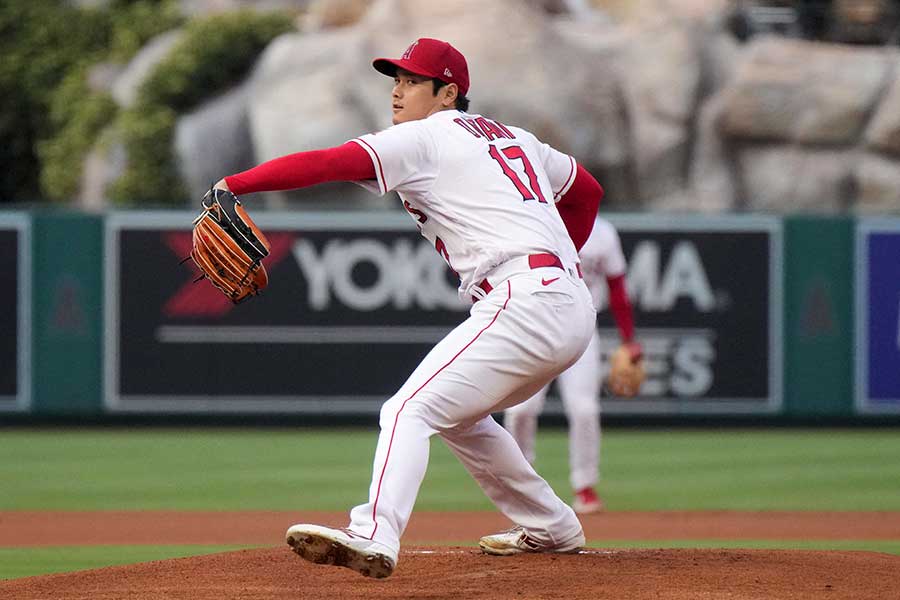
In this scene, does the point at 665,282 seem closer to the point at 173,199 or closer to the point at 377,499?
the point at 173,199

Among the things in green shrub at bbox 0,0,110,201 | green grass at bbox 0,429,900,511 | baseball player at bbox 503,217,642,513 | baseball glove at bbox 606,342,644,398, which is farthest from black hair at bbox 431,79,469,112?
green shrub at bbox 0,0,110,201

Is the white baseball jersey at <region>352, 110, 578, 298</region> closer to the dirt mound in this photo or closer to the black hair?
the black hair

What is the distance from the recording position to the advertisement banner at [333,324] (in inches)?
517

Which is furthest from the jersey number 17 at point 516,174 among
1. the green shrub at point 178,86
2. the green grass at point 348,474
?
the green shrub at point 178,86

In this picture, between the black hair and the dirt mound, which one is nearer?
the dirt mound

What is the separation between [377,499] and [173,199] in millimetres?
14558

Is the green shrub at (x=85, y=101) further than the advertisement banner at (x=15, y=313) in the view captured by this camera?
Yes

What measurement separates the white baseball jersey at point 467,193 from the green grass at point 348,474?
2.30m

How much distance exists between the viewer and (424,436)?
4.70m

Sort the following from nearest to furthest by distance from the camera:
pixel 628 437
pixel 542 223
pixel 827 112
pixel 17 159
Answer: pixel 542 223 → pixel 628 437 → pixel 827 112 → pixel 17 159

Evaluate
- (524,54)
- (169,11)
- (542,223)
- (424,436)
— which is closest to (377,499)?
(424,436)

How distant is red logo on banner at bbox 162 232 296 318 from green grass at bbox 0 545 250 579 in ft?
20.2

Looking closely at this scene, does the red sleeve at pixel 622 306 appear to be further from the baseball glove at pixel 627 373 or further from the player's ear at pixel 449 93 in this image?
the player's ear at pixel 449 93

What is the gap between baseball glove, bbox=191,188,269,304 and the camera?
460cm
